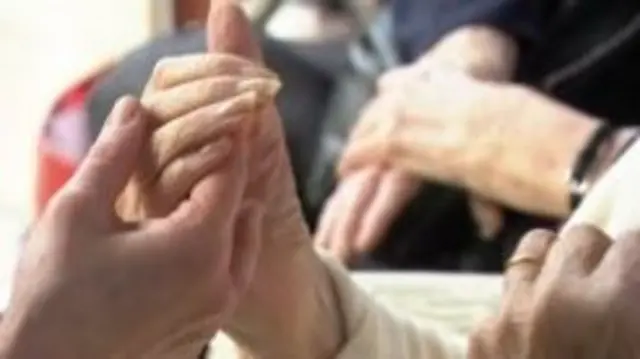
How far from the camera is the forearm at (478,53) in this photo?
1.41m

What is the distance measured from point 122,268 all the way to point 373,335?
30 cm

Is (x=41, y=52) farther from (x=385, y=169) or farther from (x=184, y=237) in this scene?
(x=184, y=237)

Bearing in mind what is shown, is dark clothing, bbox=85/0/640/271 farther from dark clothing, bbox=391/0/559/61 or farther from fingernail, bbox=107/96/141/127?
fingernail, bbox=107/96/141/127

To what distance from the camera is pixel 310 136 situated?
4.84 feet

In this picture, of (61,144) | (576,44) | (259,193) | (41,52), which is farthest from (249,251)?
(41,52)

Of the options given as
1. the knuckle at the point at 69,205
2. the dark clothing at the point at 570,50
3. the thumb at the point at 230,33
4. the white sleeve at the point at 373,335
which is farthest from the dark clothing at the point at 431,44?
the knuckle at the point at 69,205

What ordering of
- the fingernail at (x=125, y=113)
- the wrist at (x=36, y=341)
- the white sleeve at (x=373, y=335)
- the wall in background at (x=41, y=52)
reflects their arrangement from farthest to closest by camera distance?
1. the wall in background at (x=41, y=52)
2. the white sleeve at (x=373, y=335)
3. the fingernail at (x=125, y=113)
4. the wrist at (x=36, y=341)

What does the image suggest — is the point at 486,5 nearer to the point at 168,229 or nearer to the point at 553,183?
the point at 553,183

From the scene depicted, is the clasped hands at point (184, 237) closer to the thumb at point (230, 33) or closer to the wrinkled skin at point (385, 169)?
the thumb at point (230, 33)

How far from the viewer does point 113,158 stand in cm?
85

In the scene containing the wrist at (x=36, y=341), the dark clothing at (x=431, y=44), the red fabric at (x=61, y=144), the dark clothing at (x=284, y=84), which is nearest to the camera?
the wrist at (x=36, y=341)

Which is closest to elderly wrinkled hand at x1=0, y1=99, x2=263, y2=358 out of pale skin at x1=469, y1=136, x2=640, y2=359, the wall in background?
pale skin at x1=469, y1=136, x2=640, y2=359

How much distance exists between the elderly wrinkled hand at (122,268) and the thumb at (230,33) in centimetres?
9

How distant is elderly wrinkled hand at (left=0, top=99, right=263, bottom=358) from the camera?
77 centimetres
